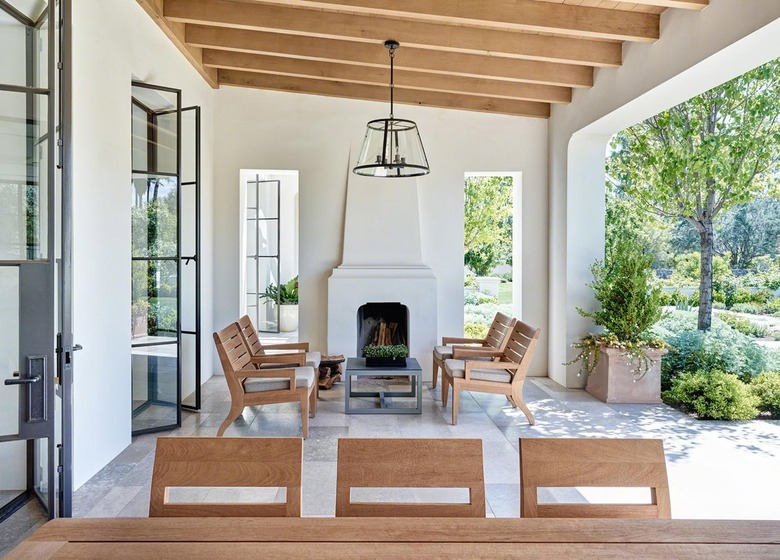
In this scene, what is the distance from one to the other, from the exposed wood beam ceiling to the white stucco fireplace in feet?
3.71

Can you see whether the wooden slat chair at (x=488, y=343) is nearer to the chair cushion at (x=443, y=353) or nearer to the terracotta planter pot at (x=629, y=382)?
the chair cushion at (x=443, y=353)

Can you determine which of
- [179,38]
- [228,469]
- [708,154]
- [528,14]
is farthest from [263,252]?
[228,469]

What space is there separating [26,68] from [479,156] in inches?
186

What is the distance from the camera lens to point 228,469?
1.50m

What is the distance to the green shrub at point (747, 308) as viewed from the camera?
20.5 ft

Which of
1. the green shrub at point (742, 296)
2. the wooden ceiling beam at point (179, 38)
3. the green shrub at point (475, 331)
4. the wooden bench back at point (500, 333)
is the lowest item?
the green shrub at point (475, 331)

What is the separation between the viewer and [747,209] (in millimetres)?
6629

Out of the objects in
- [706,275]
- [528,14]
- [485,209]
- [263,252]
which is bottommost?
[706,275]

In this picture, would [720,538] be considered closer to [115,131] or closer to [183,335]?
[115,131]

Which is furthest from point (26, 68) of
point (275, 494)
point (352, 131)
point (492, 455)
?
point (352, 131)

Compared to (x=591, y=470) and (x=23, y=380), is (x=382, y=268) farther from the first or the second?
(x=591, y=470)

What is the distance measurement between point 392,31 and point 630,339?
3576mm

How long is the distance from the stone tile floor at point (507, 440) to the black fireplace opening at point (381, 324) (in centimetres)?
77

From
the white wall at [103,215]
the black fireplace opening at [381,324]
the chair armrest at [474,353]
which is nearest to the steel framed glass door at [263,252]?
the black fireplace opening at [381,324]
